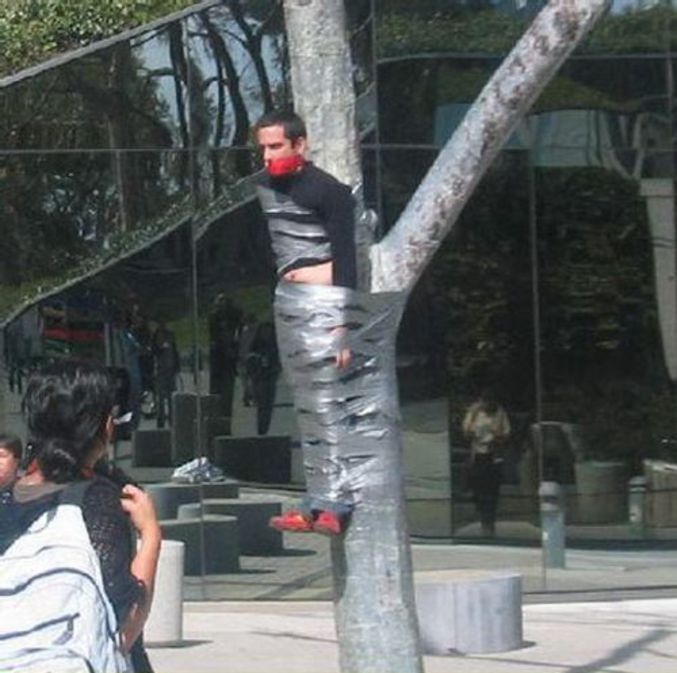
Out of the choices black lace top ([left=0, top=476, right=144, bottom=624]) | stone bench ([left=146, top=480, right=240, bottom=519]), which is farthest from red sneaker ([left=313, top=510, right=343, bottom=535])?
stone bench ([left=146, top=480, right=240, bottom=519])

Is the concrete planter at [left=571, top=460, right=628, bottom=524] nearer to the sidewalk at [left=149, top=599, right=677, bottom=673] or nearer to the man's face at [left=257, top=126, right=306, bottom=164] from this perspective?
the sidewalk at [left=149, top=599, right=677, bottom=673]

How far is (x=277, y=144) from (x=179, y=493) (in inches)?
259

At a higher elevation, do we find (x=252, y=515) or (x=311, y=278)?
(x=311, y=278)

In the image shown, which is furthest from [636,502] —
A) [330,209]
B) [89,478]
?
[89,478]

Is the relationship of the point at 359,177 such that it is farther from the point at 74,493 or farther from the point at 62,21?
the point at 62,21

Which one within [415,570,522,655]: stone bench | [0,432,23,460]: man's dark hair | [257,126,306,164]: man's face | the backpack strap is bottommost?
[415,570,522,655]: stone bench

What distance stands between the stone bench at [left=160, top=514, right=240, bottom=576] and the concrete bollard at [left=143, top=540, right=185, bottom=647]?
192 cm

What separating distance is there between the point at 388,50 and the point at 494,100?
19.7 feet

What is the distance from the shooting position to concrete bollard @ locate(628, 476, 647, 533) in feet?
42.0

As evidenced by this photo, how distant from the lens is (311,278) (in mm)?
6359

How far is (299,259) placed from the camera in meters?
6.39

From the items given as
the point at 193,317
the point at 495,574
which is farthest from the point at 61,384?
the point at 193,317

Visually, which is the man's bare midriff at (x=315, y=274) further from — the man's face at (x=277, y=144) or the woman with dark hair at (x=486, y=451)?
the woman with dark hair at (x=486, y=451)

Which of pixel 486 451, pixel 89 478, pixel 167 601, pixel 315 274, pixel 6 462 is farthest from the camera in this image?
pixel 486 451
